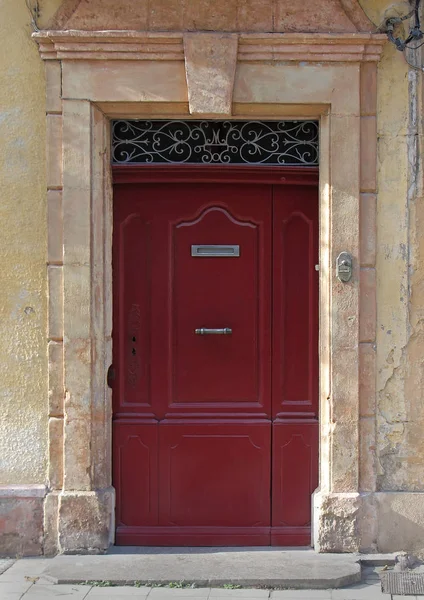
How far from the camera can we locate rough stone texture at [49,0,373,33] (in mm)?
5699

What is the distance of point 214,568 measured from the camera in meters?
5.55

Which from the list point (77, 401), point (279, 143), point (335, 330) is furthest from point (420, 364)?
point (77, 401)

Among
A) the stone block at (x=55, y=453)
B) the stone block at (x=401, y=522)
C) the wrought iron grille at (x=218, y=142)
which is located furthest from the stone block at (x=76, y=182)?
the stone block at (x=401, y=522)

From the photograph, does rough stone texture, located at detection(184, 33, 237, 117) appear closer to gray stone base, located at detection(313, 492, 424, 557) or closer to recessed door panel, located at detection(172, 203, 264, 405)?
recessed door panel, located at detection(172, 203, 264, 405)

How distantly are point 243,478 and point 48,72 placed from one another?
3155 mm

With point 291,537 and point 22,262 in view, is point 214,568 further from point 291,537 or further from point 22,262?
point 22,262

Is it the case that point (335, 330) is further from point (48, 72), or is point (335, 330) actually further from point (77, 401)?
point (48, 72)

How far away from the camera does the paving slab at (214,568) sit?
536 cm

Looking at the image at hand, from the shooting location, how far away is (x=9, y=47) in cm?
576

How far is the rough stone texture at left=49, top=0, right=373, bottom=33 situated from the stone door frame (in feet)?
0.46

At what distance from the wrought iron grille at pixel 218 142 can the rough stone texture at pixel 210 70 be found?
277 millimetres

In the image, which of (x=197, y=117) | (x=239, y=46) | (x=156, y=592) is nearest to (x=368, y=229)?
(x=197, y=117)

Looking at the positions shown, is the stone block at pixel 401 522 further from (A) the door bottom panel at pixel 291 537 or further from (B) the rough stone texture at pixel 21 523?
(B) the rough stone texture at pixel 21 523

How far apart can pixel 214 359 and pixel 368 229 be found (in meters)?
1.42
